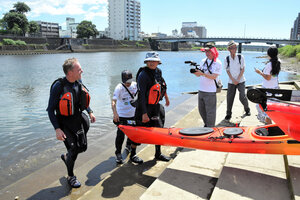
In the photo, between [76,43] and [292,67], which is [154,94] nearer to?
[292,67]

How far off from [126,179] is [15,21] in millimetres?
86612

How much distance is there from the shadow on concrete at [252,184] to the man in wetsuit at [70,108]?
79.5 inches

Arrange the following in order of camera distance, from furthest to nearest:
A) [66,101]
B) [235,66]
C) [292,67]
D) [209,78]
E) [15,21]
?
1. [15,21]
2. [292,67]
3. [235,66]
4. [209,78]
5. [66,101]

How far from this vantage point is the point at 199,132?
340 centimetres

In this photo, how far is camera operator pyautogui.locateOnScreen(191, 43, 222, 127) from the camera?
4.31 metres

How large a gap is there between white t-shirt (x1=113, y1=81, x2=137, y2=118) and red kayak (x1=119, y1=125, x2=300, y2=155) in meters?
0.30

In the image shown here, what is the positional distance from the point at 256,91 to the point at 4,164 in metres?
5.21

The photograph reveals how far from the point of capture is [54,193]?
3.51 metres

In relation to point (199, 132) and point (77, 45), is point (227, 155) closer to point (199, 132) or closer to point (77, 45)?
point (199, 132)

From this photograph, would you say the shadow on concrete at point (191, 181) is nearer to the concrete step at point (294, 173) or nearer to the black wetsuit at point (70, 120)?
the concrete step at point (294, 173)

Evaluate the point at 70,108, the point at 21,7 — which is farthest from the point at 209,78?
the point at 21,7

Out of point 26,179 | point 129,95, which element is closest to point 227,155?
point 129,95

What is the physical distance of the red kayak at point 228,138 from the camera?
9.27 feet

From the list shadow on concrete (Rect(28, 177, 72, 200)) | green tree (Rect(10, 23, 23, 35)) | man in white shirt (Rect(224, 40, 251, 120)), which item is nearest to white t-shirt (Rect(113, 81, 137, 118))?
shadow on concrete (Rect(28, 177, 72, 200))
